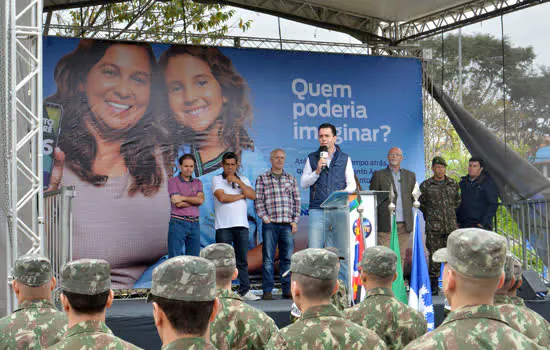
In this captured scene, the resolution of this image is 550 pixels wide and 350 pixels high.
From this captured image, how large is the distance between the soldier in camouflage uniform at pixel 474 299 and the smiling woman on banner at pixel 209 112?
7.11m

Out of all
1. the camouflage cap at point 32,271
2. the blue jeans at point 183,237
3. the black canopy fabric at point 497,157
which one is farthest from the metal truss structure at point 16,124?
the black canopy fabric at point 497,157

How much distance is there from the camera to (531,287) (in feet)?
23.4

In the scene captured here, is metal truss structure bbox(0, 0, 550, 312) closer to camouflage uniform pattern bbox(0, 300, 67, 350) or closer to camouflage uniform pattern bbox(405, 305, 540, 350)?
camouflage uniform pattern bbox(0, 300, 67, 350)

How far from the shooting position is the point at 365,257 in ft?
11.6

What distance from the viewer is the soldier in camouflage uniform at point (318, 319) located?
249 cm

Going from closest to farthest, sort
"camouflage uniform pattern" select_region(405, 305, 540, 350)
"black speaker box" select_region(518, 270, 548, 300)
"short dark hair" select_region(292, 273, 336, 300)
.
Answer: "camouflage uniform pattern" select_region(405, 305, 540, 350), "short dark hair" select_region(292, 273, 336, 300), "black speaker box" select_region(518, 270, 548, 300)

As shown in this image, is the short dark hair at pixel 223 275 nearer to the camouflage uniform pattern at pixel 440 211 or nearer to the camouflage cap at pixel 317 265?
the camouflage cap at pixel 317 265

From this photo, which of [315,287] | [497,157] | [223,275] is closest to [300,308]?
[315,287]

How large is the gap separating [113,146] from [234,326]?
6041 mm

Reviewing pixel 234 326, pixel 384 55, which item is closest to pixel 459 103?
pixel 384 55

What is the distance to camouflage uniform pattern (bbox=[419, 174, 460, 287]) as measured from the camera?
340 inches

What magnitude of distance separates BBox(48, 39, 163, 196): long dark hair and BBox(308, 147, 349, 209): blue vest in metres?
2.11

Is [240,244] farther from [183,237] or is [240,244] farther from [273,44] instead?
[273,44]

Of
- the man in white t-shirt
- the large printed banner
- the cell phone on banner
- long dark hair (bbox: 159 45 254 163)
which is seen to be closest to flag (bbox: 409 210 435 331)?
the man in white t-shirt
